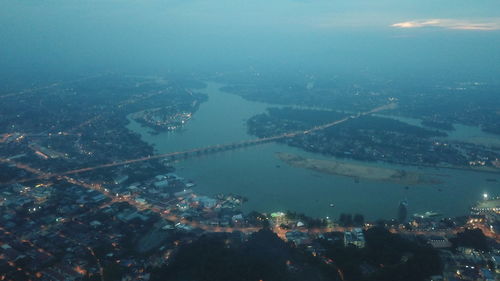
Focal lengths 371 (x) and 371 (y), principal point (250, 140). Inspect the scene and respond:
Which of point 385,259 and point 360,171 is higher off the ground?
point 385,259

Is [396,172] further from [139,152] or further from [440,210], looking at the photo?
[139,152]

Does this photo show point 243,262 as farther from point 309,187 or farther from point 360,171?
point 360,171

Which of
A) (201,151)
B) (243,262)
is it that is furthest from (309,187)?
(201,151)

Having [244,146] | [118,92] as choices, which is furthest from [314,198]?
[118,92]

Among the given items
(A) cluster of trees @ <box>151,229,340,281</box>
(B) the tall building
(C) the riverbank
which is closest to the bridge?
(C) the riverbank

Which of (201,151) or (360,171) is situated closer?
(360,171)

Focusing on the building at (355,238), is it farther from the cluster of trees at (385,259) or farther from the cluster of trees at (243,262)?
the cluster of trees at (243,262)

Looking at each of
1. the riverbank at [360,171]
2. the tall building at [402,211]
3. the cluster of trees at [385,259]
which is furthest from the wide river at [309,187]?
the cluster of trees at [385,259]
